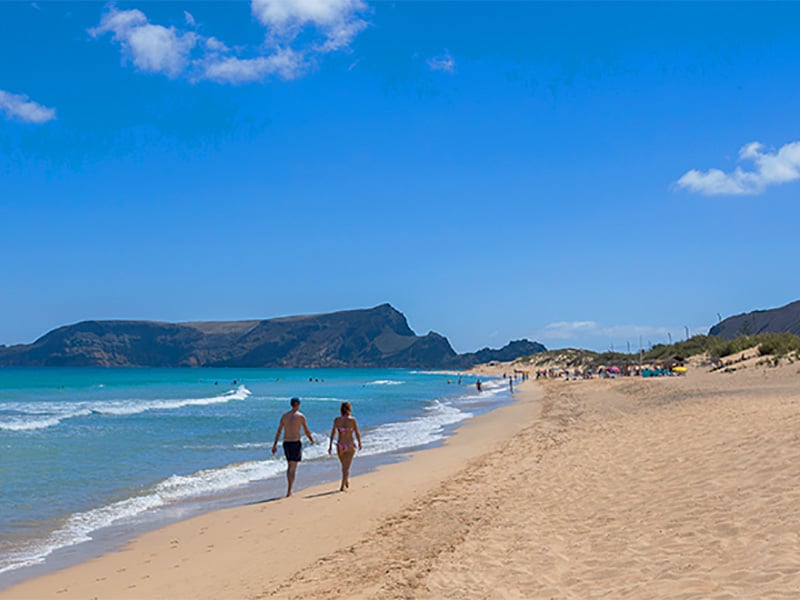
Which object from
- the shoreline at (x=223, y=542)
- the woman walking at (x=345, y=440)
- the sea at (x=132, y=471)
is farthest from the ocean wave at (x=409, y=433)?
the woman walking at (x=345, y=440)

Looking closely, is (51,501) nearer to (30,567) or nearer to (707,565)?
(30,567)

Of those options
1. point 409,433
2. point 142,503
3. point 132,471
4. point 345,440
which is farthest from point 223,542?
point 409,433

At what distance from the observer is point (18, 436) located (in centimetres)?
2184

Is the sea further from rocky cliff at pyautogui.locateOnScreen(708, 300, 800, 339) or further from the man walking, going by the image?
rocky cliff at pyautogui.locateOnScreen(708, 300, 800, 339)

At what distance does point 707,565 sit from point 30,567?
Answer: 744 cm

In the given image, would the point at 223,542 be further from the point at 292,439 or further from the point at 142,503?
the point at 142,503

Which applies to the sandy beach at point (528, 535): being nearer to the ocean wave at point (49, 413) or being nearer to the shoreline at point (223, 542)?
the shoreline at point (223, 542)

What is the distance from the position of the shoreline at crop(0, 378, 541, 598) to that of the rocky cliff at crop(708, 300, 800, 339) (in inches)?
4084

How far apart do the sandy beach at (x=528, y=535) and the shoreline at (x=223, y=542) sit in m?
0.03

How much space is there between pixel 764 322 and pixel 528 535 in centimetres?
12003

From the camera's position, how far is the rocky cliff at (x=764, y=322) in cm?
10394

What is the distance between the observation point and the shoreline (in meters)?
6.79

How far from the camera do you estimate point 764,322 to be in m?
110

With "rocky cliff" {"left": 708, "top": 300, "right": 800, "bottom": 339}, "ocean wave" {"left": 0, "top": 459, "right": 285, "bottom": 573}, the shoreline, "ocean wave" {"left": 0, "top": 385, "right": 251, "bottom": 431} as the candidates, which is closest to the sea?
"ocean wave" {"left": 0, "top": 459, "right": 285, "bottom": 573}
